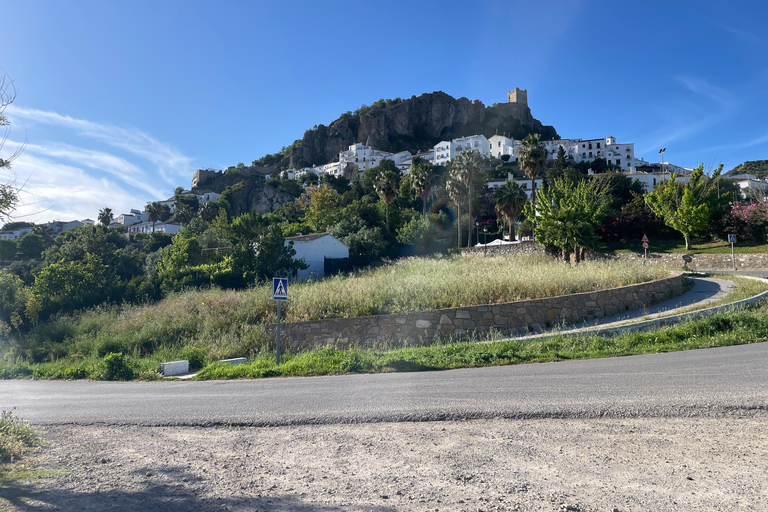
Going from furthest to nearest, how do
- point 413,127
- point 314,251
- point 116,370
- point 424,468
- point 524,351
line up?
point 413,127 < point 314,251 < point 116,370 < point 524,351 < point 424,468

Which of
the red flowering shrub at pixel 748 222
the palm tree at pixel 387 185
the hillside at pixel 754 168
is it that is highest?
the hillside at pixel 754 168

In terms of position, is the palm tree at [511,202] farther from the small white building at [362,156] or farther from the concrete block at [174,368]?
the small white building at [362,156]

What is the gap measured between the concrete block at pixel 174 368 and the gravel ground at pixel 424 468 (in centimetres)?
748

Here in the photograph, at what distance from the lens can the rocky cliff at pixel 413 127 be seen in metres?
152

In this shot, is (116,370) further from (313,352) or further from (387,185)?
(387,185)

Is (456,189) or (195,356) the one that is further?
(456,189)

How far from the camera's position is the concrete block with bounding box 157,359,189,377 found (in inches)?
513

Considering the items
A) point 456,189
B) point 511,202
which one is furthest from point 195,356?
point 511,202

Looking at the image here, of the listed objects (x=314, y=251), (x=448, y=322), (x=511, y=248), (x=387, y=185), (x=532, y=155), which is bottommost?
(x=448, y=322)

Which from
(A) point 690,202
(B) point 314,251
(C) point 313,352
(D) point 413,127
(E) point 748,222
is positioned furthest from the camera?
(D) point 413,127

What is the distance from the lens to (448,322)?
562 inches

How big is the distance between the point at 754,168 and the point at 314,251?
128768 millimetres

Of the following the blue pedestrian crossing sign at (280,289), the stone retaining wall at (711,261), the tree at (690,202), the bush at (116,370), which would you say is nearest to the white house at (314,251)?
the bush at (116,370)

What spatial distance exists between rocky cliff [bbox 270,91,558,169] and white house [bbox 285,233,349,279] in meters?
115
